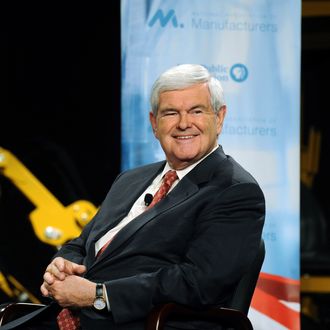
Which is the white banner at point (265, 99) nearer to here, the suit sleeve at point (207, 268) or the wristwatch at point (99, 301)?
the suit sleeve at point (207, 268)

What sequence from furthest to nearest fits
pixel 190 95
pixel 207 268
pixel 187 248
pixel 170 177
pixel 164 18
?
1. pixel 164 18
2. pixel 170 177
3. pixel 190 95
4. pixel 187 248
5. pixel 207 268

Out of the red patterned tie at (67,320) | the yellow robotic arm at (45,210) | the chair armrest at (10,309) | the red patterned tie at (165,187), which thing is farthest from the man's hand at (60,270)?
the yellow robotic arm at (45,210)

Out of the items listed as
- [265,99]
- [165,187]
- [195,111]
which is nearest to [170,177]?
[165,187]

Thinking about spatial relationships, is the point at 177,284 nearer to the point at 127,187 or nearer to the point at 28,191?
the point at 127,187

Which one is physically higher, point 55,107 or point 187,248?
point 55,107

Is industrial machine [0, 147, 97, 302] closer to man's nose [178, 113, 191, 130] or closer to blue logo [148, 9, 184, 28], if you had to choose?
blue logo [148, 9, 184, 28]

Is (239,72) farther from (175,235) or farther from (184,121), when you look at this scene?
(175,235)

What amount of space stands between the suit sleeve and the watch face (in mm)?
36

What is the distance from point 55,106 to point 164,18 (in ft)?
3.74

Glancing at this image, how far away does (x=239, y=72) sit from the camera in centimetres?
511

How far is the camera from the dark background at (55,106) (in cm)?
585

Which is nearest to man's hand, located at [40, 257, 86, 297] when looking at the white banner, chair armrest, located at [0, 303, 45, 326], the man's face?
chair armrest, located at [0, 303, 45, 326]

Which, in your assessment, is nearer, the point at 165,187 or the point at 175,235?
the point at 175,235

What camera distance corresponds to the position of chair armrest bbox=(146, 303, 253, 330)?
3244 millimetres
